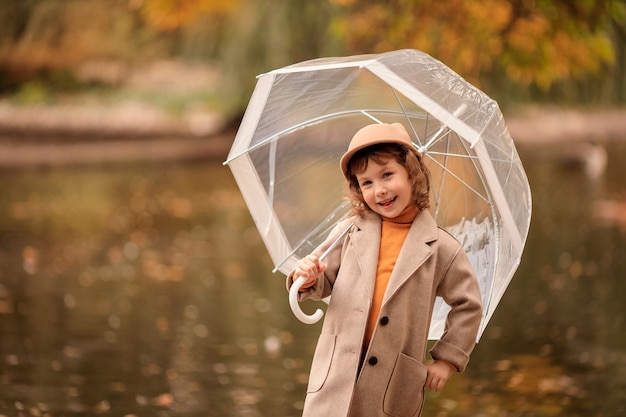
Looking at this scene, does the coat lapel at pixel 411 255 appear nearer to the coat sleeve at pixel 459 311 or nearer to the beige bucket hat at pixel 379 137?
the coat sleeve at pixel 459 311

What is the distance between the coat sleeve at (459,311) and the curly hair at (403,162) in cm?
21

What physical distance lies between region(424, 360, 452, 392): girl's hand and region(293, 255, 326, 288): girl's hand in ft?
1.51

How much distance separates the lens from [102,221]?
46.0 feet

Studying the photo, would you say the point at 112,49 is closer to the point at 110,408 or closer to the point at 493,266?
the point at 110,408

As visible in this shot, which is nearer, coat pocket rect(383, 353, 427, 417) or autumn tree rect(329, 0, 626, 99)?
coat pocket rect(383, 353, 427, 417)

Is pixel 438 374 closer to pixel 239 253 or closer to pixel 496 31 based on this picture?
pixel 496 31

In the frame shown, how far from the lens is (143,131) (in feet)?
90.5

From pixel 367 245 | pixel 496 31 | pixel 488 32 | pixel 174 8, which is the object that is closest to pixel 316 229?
pixel 367 245

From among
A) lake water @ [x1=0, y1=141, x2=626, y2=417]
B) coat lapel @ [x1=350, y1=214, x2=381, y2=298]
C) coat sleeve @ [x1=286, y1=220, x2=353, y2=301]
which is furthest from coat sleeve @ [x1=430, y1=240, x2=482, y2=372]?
lake water @ [x1=0, y1=141, x2=626, y2=417]

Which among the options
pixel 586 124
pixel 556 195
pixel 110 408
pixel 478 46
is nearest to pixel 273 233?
pixel 110 408

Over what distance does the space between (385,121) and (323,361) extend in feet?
3.56

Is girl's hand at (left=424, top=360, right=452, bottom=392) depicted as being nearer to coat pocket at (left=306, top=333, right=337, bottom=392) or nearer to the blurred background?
coat pocket at (left=306, top=333, right=337, bottom=392)

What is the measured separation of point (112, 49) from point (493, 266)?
2533cm

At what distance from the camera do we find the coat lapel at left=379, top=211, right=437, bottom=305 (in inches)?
144
